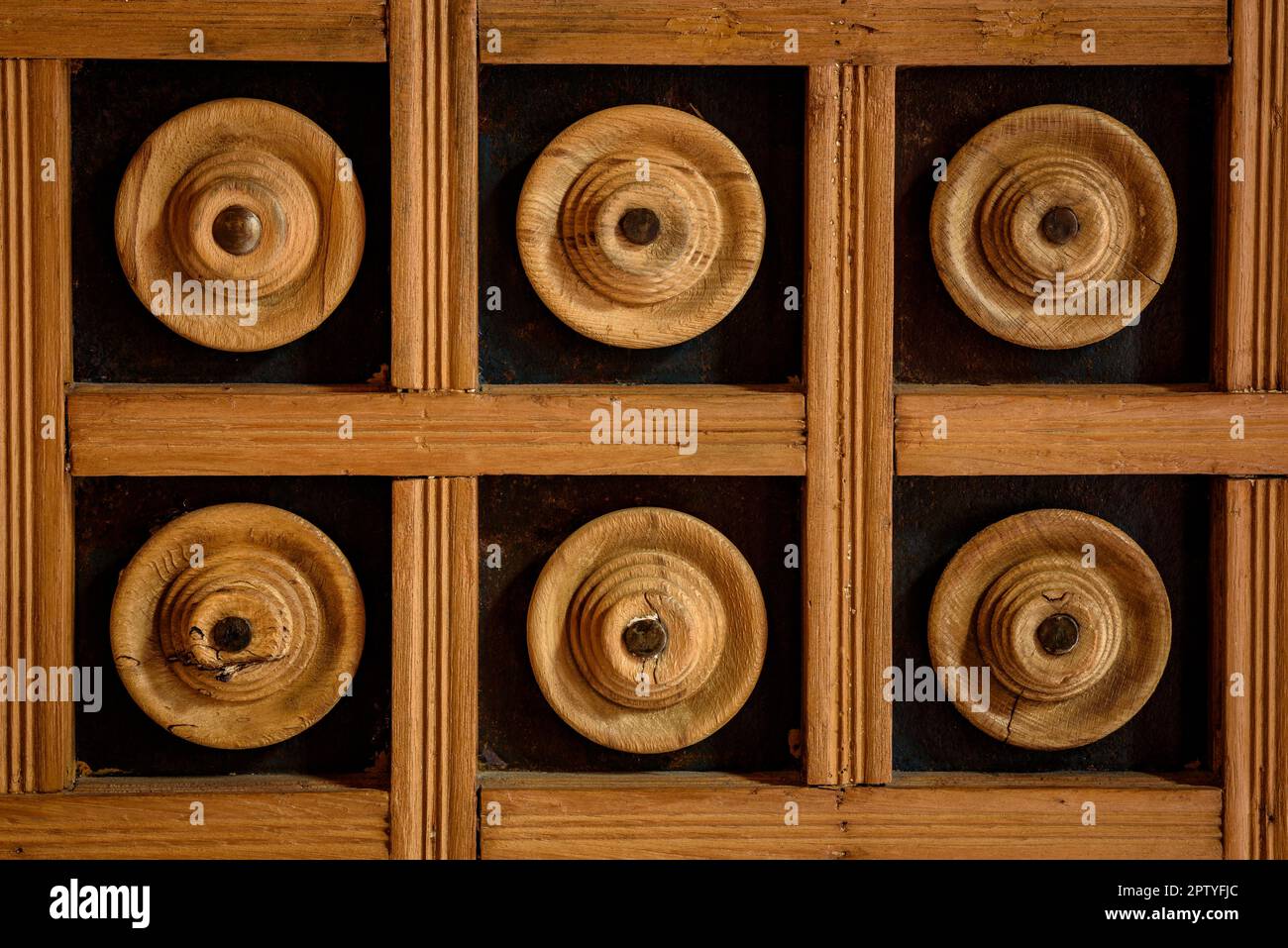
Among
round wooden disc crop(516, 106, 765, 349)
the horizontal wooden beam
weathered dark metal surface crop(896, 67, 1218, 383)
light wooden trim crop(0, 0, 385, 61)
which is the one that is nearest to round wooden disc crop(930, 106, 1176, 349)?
weathered dark metal surface crop(896, 67, 1218, 383)

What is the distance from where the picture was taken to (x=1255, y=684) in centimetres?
222

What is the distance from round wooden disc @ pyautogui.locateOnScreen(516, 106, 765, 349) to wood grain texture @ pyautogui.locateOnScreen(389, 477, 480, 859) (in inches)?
18.7

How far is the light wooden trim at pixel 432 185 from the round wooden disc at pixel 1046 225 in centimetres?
99

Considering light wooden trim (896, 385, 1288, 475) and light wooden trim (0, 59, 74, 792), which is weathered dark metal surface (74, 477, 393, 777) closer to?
light wooden trim (0, 59, 74, 792)

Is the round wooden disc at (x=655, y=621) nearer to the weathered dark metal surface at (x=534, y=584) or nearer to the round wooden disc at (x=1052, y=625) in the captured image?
the weathered dark metal surface at (x=534, y=584)

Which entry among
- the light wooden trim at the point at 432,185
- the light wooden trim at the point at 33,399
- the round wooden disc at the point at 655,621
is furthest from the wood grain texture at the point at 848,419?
the light wooden trim at the point at 33,399

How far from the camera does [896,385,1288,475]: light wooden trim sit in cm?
219

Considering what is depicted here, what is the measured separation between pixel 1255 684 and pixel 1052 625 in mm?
461

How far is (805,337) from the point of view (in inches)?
86.5

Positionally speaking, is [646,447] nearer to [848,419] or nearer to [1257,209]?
[848,419]

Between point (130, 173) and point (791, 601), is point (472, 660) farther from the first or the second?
point (130, 173)

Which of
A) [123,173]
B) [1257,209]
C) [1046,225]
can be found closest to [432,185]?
[123,173]
